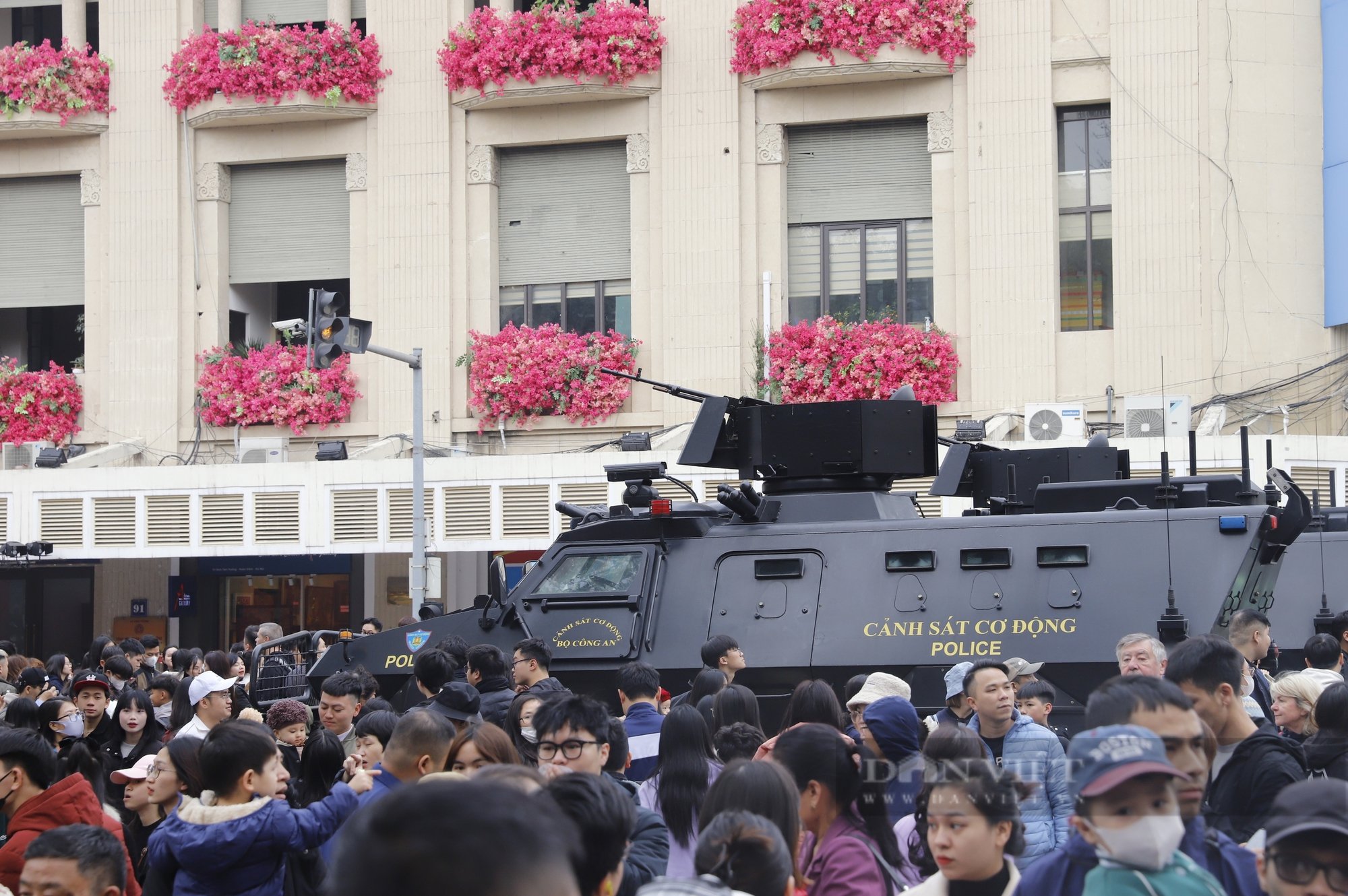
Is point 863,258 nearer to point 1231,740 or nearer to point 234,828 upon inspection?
point 1231,740

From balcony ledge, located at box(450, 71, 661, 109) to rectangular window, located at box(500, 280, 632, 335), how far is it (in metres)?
2.41

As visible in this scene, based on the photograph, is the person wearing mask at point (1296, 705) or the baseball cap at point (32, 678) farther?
the baseball cap at point (32, 678)

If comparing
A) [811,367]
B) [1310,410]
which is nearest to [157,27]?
[811,367]

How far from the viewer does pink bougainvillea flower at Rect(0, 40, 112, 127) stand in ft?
71.8

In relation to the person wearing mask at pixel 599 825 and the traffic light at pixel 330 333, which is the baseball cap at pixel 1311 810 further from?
the traffic light at pixel 330 333

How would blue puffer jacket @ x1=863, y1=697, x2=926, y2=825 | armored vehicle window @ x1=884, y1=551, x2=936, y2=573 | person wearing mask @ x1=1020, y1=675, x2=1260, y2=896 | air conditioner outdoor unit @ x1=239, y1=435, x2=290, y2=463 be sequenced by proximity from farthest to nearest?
air conditioner outdoor unit @ x1=239, y1=435, x2=290, y2=463 → armored vehicle window @ x1=884, y1=551, x2=936, y2=573 → blue puffer jacket @ x1=863, y1=697, x2=926, y2=825 → person wearing mask @ x1=1020, y1=675, x2=1260, y2=896

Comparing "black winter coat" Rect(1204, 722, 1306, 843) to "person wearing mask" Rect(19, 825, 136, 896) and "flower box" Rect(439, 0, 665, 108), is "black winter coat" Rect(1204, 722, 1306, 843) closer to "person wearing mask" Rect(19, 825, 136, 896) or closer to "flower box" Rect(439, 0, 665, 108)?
"person wearing mask" Rect(19, 825, 136, 896)

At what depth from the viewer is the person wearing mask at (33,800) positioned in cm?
524

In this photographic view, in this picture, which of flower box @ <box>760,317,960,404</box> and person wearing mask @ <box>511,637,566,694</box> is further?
flower box @ <box>760,317,960,404</box>

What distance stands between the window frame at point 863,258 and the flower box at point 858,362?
1.19 ft

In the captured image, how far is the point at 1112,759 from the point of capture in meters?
2.81

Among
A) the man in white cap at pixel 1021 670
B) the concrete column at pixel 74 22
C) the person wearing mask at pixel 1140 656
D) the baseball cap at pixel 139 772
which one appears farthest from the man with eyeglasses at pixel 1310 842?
the concrete column at pixel 74 22

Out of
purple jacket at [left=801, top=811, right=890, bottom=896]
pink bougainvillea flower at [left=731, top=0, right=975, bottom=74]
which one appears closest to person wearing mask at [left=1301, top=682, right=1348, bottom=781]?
purple jacket at [left=801, top=811, right=890, bottom=896]

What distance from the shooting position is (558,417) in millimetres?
20875
